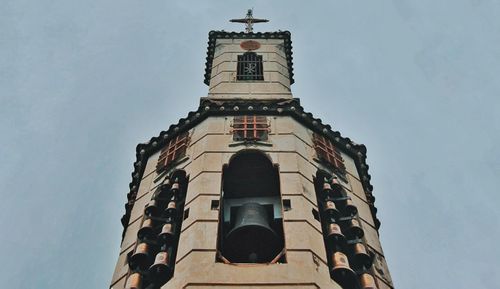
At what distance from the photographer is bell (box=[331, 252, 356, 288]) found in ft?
59.0

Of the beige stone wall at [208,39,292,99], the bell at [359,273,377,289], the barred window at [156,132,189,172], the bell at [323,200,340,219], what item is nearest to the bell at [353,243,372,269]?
the bell at [359,273,377,289]

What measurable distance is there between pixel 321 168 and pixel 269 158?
72.3 inches

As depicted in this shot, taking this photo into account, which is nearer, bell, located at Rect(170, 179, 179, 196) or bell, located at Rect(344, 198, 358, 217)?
bell, located at Rect(344, 198, 358, 217)

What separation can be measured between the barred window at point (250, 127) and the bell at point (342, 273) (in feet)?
22.3

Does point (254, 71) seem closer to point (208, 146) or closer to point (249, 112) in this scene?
point (249, 112)

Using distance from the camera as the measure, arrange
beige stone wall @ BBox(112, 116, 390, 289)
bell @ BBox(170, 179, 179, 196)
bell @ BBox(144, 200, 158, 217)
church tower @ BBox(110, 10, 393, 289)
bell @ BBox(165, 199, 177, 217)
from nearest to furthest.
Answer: beige stone wall @ BBox(112, 116, 390, 289)
church tower @ BBox(110, 10, 393, 289)
bell @ BBox(165, 199, 177, 217)
bell @ BBox(144, 200, 158, 217)
bell @ BBox(170, 179, 179, 196)

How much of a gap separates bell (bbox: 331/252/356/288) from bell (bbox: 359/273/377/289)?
227 millimetres

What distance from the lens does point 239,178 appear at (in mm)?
22984

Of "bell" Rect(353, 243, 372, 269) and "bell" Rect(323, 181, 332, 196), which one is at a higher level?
"bell" Rect(323, 181, 332, 196)

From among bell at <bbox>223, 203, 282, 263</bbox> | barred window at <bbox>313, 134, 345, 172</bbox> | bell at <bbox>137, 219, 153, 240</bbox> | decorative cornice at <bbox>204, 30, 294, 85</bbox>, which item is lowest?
bell at <bbox>223, 203, 282, 263</bbox>

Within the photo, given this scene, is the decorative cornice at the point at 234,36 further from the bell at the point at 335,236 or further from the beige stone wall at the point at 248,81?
the bell at the point at 335,236

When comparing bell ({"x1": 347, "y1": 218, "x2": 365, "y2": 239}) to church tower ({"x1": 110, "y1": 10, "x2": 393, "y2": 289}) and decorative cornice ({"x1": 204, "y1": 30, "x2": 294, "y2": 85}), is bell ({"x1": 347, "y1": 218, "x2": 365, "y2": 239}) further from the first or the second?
decorative cornice ({"x1": 204, "y1": 30, "x2": 294, "y2": 85})

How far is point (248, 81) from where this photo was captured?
31.5 metres

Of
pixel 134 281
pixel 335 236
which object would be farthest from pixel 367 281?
pixel 134 281
